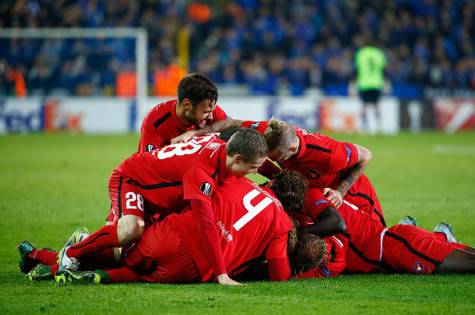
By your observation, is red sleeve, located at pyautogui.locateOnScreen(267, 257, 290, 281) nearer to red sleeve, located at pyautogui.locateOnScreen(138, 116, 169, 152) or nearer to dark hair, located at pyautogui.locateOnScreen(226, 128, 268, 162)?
dark hair, located at pyautogui.locateOnScreen(226, 128, 268, 162)

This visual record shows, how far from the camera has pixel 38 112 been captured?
25062 mm

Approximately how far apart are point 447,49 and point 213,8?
8.07m

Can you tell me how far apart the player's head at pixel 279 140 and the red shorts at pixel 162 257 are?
3.50 feet

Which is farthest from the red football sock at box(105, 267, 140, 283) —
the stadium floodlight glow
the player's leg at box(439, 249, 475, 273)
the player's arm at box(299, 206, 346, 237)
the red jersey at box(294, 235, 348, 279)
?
the stadium floodlight glow

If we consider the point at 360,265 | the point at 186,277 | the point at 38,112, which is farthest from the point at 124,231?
the point at 38,112

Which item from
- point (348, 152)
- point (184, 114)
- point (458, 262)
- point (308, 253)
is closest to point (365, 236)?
point (308, 253)

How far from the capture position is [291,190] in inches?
271

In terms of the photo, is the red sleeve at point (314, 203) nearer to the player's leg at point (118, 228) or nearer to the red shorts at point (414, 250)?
the red shorts at point (414, 250)

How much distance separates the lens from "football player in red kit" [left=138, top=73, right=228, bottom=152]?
769cm

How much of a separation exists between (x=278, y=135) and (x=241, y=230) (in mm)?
920

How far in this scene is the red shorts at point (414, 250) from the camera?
691 cm

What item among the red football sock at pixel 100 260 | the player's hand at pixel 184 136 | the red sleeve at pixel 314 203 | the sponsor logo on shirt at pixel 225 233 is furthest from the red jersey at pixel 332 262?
the player's hand at pixel 184 136

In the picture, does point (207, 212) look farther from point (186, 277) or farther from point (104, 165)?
point (104, 165)

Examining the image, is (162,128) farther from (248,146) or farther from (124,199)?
(248,146)
